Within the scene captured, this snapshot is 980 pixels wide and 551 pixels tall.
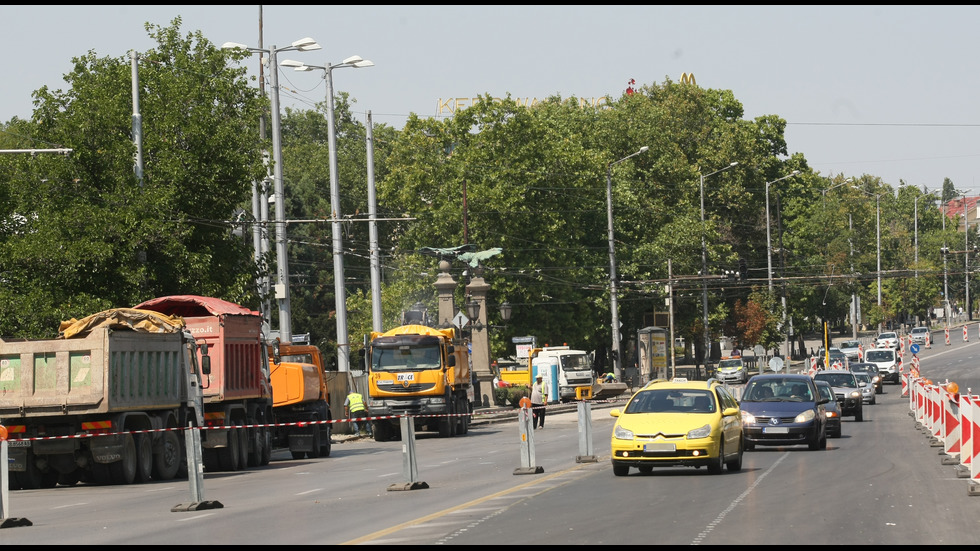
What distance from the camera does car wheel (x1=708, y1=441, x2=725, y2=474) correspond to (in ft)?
69.0

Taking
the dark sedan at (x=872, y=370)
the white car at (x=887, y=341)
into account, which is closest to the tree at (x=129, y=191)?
the dark sedan at (x=872, y=370)

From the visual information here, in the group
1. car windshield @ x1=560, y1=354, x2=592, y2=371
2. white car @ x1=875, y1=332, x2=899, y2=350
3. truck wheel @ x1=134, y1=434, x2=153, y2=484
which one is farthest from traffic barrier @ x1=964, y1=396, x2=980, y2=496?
white car @ x1=875, y1=332, x2=899, y2=350

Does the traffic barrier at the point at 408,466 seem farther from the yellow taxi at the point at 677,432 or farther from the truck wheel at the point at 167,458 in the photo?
the truck wheel at the point at 167,458

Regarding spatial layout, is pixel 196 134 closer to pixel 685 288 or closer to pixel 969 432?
pixel 969 432

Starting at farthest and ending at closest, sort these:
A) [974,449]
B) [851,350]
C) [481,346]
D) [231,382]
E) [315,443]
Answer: [851,350], [481,346], [315,443], [231,382], [974,449]

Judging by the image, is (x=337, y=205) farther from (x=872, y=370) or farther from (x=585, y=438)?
(x=872, y=370)

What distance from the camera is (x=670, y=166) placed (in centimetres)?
8288

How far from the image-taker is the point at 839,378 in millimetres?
41969

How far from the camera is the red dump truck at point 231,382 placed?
2772cm

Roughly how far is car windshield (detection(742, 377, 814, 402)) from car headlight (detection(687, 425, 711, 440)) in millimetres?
6800

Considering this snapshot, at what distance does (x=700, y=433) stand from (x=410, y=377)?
19834 mm

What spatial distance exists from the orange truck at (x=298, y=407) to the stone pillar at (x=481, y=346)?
1918 cm

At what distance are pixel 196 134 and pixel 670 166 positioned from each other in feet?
168

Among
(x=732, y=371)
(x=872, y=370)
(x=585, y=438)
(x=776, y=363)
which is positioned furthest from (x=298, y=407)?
(x=732, y=371)
